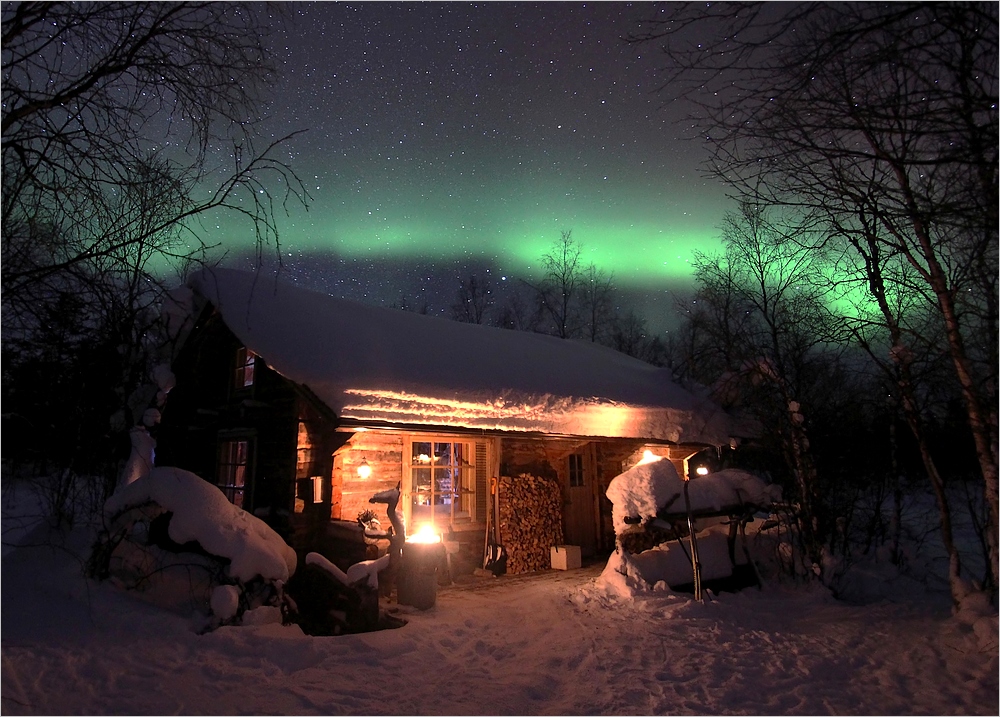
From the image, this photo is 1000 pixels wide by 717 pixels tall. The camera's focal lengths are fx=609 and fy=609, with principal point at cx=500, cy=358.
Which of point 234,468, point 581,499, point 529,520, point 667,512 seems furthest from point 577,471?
point 234,468

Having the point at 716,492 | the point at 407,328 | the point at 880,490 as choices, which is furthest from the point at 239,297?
the point at 880,490

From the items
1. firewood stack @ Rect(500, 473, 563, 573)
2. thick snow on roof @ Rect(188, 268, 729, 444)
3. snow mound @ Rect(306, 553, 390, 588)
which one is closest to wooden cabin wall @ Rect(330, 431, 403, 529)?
thick snow on roof @ Rect(188, 268, 729, 444)

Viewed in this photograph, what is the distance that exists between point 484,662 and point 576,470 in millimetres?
8485

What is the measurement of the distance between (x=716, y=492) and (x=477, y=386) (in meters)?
4.79

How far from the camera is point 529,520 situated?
12859 millimetres

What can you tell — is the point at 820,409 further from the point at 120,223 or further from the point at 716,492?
the point at 120,223

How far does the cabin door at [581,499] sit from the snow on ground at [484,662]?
571cm

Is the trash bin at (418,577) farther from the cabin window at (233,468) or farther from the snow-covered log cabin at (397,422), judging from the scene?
the cabin window at (233,468)

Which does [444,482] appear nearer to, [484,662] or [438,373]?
[438,373]

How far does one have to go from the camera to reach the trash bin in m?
8.94

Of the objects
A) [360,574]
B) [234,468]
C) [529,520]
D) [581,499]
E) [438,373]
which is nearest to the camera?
[360,574]

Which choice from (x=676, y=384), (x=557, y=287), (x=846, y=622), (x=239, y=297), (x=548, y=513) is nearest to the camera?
(x=846, y=622)

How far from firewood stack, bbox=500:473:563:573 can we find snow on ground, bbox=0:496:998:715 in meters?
4.05

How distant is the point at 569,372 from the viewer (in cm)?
1477
